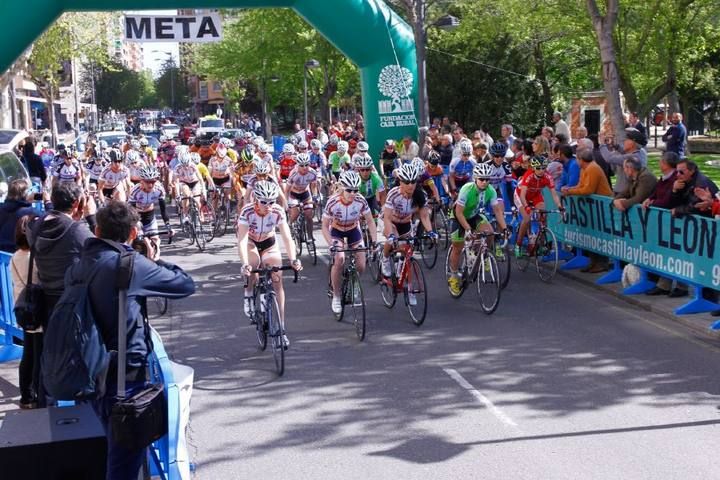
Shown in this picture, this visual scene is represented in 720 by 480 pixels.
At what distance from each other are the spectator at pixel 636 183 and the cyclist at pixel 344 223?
11.8 ft

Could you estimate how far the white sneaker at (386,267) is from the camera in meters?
11.6

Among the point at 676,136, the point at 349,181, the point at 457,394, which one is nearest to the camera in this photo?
the point at 457,394

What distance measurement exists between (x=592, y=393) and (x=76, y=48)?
46008 mm

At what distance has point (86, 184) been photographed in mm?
21047

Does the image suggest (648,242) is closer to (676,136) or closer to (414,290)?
(414,290)

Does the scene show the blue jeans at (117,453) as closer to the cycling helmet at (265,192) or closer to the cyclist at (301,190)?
the cycling helmet at (265,192)

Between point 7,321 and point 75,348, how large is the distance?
5.48 metres

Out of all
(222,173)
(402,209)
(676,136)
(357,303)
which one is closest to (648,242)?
(402,209)

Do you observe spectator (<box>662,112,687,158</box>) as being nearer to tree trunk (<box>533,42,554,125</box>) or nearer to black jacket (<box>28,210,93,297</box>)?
tree trunk (<box>533,42,554,125</box>)

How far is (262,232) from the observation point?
10.0m

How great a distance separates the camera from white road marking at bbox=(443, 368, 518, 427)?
7.56m

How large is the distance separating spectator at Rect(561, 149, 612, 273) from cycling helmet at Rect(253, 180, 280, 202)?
592cm

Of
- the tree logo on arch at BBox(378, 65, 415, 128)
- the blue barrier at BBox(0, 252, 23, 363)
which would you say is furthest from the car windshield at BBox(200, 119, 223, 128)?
the blue barrier at BBox(0, 252, 23, 363)

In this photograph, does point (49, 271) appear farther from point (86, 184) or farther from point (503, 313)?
point (86, 184)
